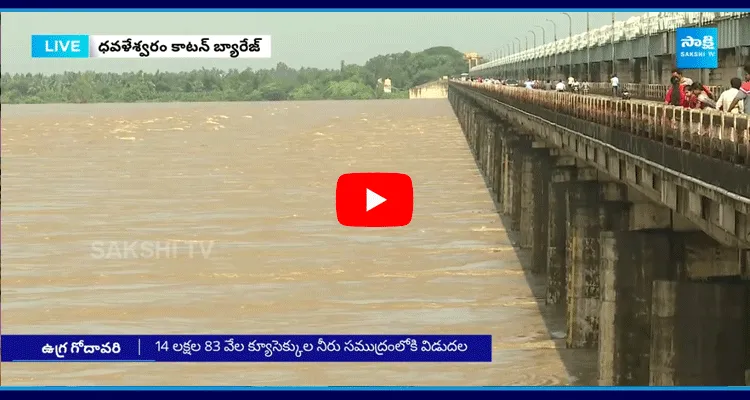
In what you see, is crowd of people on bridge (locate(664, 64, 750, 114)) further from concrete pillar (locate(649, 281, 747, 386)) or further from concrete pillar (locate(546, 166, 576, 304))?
concrete pillar (locate(546, 166, 576, 304))

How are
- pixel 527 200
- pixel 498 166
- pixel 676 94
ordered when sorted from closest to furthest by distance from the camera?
pixel 676 94 < pixel 527 200 < pixel 498 166

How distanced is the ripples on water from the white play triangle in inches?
556

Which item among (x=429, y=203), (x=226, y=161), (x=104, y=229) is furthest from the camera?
(x=226, y=161)

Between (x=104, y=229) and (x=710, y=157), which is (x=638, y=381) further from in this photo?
(x=104, y=229)

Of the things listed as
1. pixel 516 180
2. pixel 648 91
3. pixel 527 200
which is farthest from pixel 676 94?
pixel 648 91

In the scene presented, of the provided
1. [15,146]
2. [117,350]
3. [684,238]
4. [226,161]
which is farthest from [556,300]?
[15,146]

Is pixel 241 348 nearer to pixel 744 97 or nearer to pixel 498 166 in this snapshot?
pixel 744 97

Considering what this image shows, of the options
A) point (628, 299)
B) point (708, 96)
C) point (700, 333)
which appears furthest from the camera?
point (708, 96)

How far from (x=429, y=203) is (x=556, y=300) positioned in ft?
94.0

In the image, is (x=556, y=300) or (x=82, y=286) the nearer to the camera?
(x=556, y=300)

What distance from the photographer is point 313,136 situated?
152m

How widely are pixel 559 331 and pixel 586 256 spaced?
270 cm

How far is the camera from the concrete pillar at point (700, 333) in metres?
15.2

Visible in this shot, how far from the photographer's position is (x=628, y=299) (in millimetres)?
22281
